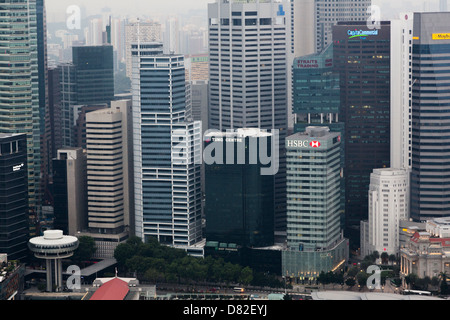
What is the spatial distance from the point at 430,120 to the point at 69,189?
42.1 ft

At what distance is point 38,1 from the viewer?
122 feet

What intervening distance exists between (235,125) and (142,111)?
4906mm

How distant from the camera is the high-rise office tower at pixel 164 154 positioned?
1196 inches

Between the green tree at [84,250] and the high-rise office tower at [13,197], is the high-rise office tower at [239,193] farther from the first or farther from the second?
the high-rise office tower at [13,197]

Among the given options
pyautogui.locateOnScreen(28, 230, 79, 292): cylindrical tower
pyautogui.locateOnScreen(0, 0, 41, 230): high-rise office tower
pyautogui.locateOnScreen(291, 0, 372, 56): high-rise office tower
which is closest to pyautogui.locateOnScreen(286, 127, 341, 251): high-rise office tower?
pyautogui.locateOnScreen(28, 230, 79, 292): cylindrical tower

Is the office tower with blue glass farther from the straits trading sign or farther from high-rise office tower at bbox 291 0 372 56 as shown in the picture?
high-rise office tower at bbox 291 0 372 56

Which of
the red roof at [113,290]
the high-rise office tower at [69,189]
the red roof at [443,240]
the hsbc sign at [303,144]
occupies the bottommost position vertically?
the red roof at [113,290]

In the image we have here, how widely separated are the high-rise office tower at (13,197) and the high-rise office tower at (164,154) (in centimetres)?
396

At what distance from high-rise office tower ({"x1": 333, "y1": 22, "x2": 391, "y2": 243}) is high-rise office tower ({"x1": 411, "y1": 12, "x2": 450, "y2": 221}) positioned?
2.58 metres

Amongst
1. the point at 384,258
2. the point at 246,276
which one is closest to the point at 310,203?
the point at 246,276

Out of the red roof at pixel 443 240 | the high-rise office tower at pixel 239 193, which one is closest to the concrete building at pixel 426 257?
the red roof at pixel 443 240

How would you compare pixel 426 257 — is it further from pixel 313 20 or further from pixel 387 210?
pixel 313 20

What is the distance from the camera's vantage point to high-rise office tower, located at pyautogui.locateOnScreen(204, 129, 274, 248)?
28.4 m

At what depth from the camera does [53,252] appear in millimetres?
27906
